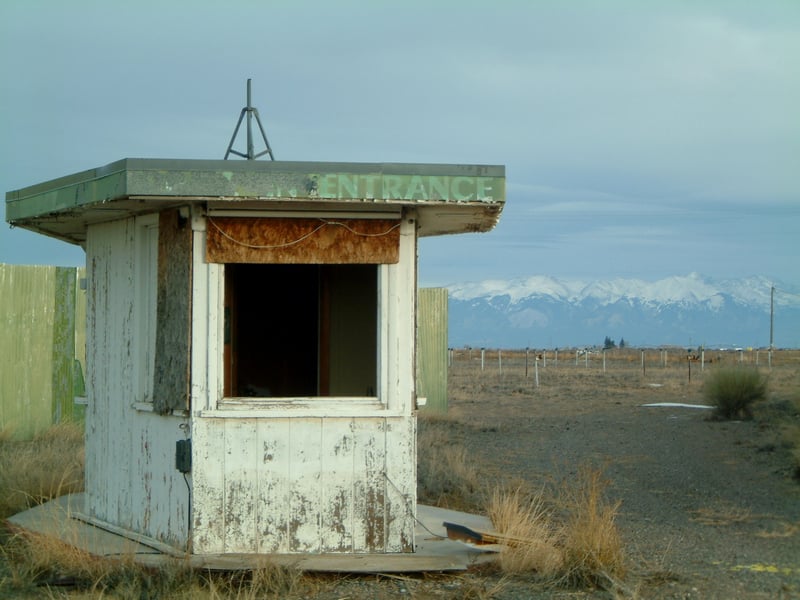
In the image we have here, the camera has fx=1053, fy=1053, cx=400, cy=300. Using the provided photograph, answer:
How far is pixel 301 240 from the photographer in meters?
8.00

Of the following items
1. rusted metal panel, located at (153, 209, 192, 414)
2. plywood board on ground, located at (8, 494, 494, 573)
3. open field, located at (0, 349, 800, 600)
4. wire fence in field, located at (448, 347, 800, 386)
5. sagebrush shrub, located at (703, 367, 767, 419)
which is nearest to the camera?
open field, located at (0, 349, 800, 600)

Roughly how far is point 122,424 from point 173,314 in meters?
1.37

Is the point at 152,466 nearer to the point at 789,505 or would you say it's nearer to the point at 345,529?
the point at 345,529

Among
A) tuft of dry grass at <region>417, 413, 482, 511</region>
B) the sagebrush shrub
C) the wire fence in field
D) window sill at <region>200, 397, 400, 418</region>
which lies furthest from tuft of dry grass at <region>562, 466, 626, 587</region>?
the wire fence in field

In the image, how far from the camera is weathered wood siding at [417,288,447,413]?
22344 millimetres

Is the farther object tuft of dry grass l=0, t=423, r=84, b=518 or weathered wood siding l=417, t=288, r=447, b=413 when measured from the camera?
weathered wood siding l=417, t=288, r=447, b=413

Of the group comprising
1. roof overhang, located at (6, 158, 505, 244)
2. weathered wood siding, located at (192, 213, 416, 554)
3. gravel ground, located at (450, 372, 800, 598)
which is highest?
roof overhang, located at (6, 158, 505, 244)

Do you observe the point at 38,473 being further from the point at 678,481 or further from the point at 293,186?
the point at 678,481

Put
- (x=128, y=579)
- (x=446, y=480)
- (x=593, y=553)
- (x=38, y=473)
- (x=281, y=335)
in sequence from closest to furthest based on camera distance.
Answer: (x=128, y=579) → (x=593, y=553) → (x=38, y=473) → (x=281, y=335) → (x=446, y=480)

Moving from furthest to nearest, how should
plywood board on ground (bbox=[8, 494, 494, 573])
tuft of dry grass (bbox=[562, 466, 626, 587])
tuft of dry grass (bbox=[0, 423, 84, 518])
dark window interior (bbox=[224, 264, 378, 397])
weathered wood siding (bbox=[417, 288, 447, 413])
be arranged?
1. weathered wood siding (bbox=[417, 288, 447, 413])
2. dark window interior (bbox=[224, 264, 378, 397])
3. tuft of dry grass (bbox=[0, 423, 84, 518])
4. tuft of dry grass (bbox=[562, 466, 626, 587])
5. plywood board on ground (bbox=[8, 494, 494, 573])

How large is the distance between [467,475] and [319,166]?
242 inches

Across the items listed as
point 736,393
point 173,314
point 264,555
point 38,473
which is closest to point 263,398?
point 173,314

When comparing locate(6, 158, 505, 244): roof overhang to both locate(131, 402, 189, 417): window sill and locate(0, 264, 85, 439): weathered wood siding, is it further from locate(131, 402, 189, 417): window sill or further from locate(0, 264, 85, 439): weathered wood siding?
locate(0, 264, 85, 439): weathered wood siding

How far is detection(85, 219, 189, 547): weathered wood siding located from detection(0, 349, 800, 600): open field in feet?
2.65
